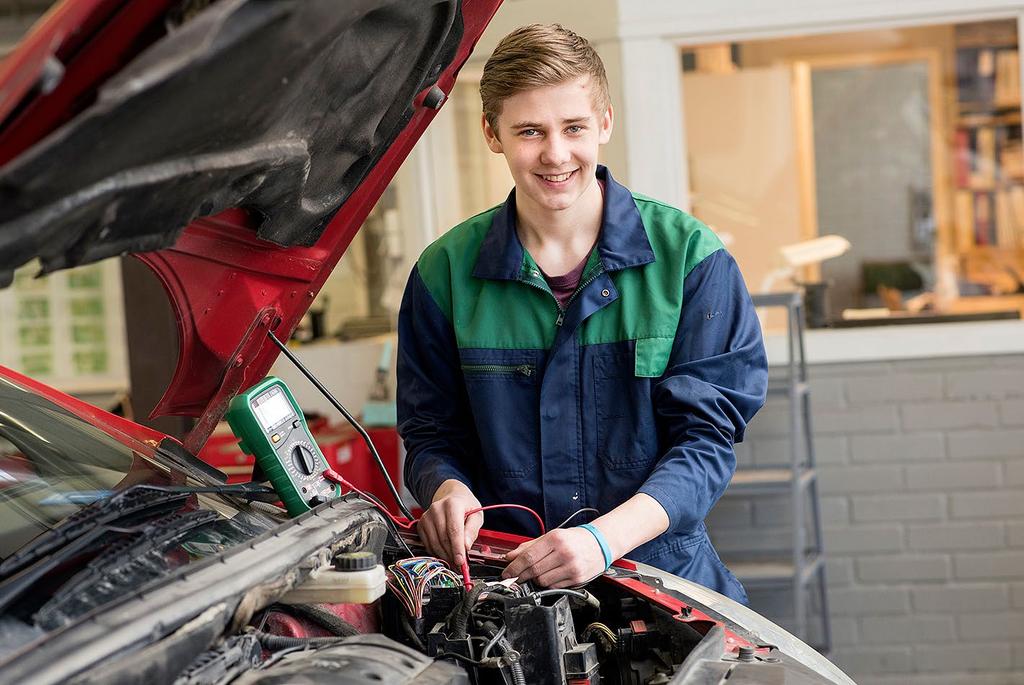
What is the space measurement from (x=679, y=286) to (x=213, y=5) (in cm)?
122

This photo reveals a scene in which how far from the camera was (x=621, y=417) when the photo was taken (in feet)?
7.88

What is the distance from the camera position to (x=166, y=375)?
5316 mm

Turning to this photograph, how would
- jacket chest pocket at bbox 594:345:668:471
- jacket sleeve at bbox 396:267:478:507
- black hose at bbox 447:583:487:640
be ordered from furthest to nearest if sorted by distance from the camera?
jacket sleeve at bbox 396:267:478:507
jacket chest pocket at bbox 594:345:668:471
black hose at bbox 447:583:487:640

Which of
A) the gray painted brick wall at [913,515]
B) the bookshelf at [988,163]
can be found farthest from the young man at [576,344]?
the bookshelf at [988,163]

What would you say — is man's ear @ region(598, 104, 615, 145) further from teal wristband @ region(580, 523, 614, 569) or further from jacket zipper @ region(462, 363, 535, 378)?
teal wristband @ region(580, 523, 614, 569)

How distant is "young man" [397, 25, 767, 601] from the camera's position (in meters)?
2.27

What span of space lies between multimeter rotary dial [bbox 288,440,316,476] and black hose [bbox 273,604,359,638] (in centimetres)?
22

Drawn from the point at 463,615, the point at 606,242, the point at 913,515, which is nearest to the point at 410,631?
the point at 463,615

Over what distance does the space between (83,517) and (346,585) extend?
40 cm

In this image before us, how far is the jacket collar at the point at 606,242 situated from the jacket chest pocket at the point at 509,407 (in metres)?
0.17

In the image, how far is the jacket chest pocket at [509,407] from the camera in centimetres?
243

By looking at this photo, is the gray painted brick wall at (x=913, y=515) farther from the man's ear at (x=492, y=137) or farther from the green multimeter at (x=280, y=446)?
the green multimeter at (x=280, y=446)

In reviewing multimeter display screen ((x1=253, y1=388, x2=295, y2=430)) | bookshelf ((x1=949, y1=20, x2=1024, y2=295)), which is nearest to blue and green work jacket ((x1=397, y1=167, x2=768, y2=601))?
multimeter display screen ((x1=253, y1=388, x2=295, y2=430))

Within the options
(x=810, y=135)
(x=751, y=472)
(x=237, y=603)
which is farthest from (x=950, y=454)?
(x=237, y=603)
